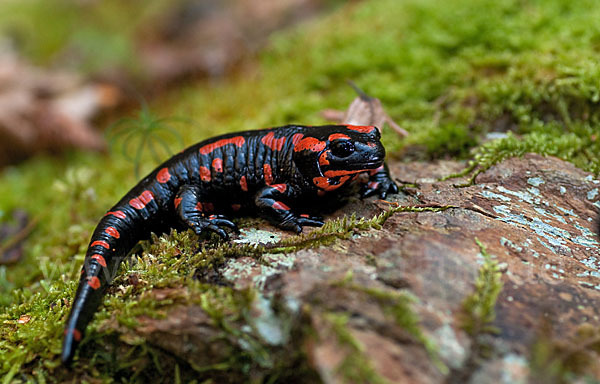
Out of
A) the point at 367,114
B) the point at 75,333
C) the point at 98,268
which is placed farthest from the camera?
the point at 367,114

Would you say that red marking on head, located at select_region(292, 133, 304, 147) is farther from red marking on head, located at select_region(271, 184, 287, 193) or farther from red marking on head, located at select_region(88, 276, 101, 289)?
red marking on head, located at select_region(88, 276, 101, 289)

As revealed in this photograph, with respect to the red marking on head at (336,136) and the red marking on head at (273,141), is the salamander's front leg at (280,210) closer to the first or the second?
the red marking on head at (273,141)

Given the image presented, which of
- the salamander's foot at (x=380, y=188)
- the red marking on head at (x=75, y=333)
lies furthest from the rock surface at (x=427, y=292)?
the red marking on head at (x=75, y=333)

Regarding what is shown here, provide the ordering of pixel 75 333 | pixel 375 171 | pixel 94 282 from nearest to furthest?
pixel 75 333 < pixel 94 282 < pixel 375 171

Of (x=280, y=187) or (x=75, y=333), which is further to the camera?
(x=280, y=187)

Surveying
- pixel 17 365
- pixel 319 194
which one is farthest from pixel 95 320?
pixel 319 194

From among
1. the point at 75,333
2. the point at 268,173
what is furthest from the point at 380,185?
the point at 75,333

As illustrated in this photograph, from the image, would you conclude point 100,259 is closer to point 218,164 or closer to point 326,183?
point 218,164
